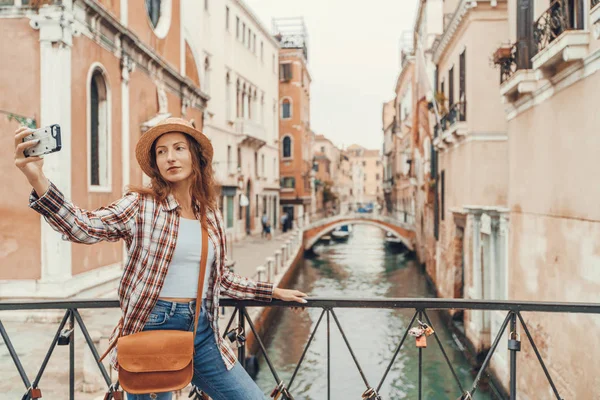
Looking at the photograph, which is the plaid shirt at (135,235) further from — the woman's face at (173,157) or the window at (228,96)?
the window at (228,96)

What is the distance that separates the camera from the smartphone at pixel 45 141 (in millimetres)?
1792

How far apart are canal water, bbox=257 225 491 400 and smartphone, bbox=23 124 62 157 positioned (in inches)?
253

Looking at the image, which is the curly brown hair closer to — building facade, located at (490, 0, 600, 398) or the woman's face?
the woman's face

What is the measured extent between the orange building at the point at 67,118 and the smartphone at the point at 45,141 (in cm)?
754

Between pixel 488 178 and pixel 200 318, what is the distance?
10.3 metres

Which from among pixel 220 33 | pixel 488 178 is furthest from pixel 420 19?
pixel 488 178

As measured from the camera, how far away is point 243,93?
1119 inches

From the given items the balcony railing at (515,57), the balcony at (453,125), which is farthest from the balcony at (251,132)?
the balcony railing at (515,57)

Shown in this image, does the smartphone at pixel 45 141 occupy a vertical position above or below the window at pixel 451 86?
below

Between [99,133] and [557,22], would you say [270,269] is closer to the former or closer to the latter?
[99,133]

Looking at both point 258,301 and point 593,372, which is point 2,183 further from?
point 593,372

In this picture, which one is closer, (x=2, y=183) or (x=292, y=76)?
(x=2, y=183)

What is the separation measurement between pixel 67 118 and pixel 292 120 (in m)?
29.7

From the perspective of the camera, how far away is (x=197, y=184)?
84.9 inches
